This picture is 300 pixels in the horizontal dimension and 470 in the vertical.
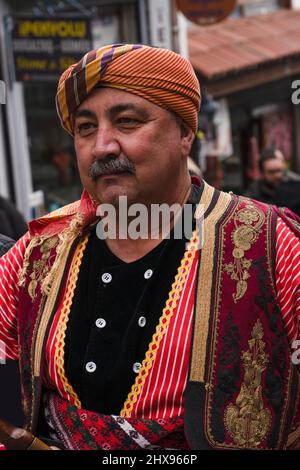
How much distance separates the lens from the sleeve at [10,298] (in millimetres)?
2758

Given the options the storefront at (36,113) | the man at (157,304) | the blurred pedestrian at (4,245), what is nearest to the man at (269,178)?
the storefront at (36,113)

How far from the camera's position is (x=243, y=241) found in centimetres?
256

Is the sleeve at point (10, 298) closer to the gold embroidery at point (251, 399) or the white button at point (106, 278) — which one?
the white button at point (106, 278)

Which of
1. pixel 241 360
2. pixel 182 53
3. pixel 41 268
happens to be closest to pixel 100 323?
pixel 41 268

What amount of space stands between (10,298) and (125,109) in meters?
0.63

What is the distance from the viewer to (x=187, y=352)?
8.14ft

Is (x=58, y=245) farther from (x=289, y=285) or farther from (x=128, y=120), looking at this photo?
(x=289, y=285)

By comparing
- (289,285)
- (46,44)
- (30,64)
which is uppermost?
(289,285)

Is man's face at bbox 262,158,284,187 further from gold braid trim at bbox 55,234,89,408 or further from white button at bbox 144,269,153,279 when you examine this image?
white button at bbox 144,269,153,279

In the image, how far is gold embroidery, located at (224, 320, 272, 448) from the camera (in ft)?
8.05

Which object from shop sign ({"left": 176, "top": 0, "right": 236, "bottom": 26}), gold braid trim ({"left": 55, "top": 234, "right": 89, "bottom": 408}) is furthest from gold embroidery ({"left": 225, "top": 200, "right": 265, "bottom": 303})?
shop sign ({"left": 176, "top": 0, "right": 236, "bottom": 26})

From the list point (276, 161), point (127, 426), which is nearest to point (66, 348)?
point (127, 426)

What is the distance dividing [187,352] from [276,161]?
609 cm

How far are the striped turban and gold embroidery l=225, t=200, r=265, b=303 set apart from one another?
0.28 metres
